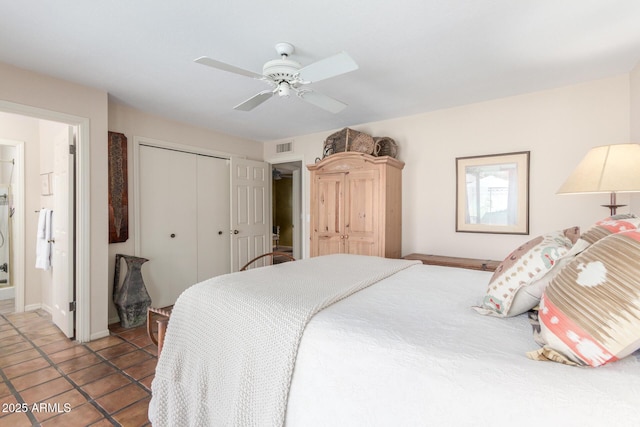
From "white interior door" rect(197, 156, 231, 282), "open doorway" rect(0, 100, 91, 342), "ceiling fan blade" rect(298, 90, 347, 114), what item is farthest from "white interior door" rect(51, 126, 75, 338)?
"ceiling fan blade" rect(298, 90, 347, 114)

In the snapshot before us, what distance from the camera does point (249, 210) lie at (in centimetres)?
465

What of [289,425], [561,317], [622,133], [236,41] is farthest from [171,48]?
[622,133]

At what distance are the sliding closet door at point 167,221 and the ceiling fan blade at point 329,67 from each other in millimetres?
2577

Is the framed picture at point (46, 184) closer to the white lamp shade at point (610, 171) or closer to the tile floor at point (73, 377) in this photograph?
the tile floor at point (73, 377)

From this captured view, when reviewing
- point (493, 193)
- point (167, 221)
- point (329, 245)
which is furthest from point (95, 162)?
point (493, 193)

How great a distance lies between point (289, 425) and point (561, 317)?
90cm

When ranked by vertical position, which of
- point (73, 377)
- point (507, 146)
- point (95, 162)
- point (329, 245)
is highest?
point (507, 146)

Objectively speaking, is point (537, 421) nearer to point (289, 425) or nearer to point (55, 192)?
point (289, 425)

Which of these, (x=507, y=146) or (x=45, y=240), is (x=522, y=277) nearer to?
(x=507, y=146)

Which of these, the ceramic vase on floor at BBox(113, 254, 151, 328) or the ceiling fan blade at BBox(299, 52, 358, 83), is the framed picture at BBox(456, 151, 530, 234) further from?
the ceramic vase on floor at BBox(113, 254, 151, 328)

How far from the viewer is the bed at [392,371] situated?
707mm

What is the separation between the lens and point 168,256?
12.5 ft

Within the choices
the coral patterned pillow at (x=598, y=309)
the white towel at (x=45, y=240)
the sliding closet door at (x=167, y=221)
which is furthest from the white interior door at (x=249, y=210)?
the coral patterned pillow at (x=598, y=309)

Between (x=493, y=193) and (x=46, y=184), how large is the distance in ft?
16.1
